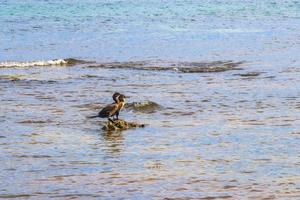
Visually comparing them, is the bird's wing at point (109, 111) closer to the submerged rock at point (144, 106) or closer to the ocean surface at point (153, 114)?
the ocean surface at point (153, 114)

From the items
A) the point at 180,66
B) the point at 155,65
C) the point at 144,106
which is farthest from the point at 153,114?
the point at 155,65

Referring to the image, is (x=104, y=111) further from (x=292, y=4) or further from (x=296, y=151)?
(x=292, y=4)

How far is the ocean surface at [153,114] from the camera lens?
32.3 feet

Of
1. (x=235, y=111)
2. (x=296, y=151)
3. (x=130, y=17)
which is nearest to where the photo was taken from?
(x=296, y=151)

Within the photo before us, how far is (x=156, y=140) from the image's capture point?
1218cm

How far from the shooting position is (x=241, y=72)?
20.2 metres

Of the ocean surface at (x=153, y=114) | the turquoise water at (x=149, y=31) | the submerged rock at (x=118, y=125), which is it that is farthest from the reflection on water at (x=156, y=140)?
the turquoise water at (x=149, y=31)

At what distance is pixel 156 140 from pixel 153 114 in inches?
90.7

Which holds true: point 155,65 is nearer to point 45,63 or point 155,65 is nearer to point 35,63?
point 45,63

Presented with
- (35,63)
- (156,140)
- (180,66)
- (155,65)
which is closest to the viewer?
(156,140)

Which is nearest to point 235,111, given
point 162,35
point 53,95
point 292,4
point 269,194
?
point 53,95

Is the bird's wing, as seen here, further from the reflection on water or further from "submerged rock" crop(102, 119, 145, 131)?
the reflection on water

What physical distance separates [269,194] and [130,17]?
32.7m

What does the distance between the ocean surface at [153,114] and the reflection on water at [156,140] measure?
0.05 ft
